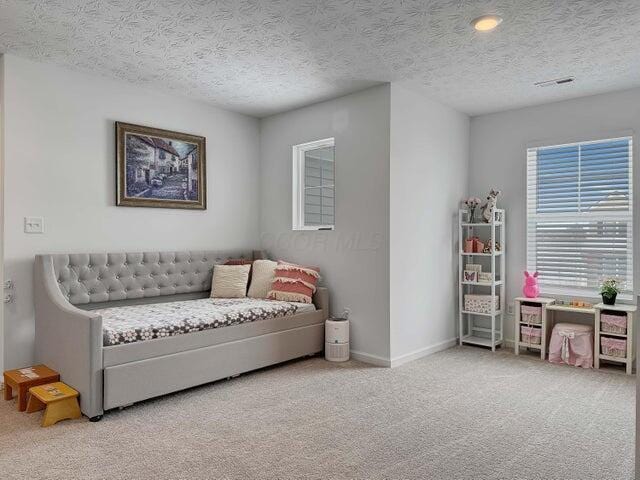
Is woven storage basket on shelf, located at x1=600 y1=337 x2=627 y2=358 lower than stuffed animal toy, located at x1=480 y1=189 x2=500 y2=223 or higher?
lower

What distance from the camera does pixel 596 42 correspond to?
120 inches

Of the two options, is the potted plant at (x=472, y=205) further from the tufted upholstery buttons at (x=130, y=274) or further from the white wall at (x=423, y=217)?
the tufted upholstery buttons at (x=130, y=274)

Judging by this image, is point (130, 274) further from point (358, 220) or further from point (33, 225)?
point (358, 220)

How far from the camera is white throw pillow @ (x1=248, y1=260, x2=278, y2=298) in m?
4.39

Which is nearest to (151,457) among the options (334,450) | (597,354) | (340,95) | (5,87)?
(334,450)

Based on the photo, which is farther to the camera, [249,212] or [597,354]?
[249,212]

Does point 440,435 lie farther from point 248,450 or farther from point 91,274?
point 91,274

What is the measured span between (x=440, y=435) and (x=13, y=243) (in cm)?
328

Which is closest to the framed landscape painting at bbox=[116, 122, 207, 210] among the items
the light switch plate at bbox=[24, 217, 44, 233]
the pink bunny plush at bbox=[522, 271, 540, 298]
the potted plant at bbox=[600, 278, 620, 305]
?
the light switch plate at bbox=[24, 217, 44, 233]

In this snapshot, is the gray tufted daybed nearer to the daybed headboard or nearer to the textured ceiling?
the daybed headboard

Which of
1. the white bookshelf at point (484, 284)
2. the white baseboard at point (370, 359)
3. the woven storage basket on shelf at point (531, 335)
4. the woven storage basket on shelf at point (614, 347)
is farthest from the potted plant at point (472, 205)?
the white baseboard at point (370, 359)

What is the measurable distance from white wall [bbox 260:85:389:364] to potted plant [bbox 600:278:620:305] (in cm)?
192

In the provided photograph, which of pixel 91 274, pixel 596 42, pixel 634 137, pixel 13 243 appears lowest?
pixel 91 274

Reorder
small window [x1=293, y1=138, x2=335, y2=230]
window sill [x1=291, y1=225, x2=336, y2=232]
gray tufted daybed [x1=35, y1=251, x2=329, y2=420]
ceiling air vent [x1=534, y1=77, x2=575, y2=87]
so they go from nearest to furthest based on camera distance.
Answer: gray tufted daybed [x1=35, y1=251, x2=329, y2=420] → ceiling air vent [x1=534, y1=77, x2=575, y2=87] → window sill [x1=291, y1=225, x2=336, y2=232] → small window [x1=293, y1=138, x2=335, y2=230]
